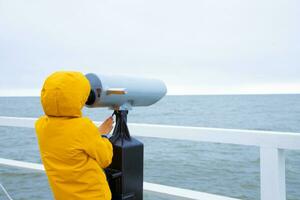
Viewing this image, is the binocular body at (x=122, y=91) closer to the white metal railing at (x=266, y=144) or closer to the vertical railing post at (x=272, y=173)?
the white metal railing at (x=266, y=144)

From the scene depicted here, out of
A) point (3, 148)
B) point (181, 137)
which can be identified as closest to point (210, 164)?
point (3, 148)

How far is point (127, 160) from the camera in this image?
147 cm

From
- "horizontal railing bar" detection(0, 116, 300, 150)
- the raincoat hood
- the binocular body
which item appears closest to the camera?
the raincoat hood

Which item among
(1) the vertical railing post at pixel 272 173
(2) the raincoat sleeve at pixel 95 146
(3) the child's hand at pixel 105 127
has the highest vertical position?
(3) the child's hand at pixel 105 127

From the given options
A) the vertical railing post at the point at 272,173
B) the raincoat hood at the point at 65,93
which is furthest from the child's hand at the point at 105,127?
the vertical railing post at the point at 272,173

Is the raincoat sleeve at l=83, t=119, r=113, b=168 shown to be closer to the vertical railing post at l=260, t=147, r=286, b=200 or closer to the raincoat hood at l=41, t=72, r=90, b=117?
the raincoat hood at l=41, t=72, r=90, b=117

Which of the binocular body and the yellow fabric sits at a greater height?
the binocular body

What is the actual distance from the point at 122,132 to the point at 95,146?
0.22m

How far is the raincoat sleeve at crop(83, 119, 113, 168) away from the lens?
1.31m

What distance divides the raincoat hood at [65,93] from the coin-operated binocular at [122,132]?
9 cm

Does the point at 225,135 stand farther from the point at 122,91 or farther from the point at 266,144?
the point at 122,91

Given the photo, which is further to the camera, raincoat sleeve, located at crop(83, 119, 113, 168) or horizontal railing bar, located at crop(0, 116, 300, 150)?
horizontal railing bar, located at crop(0, 116, 300, 150)

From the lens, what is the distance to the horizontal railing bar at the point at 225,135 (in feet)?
5.51

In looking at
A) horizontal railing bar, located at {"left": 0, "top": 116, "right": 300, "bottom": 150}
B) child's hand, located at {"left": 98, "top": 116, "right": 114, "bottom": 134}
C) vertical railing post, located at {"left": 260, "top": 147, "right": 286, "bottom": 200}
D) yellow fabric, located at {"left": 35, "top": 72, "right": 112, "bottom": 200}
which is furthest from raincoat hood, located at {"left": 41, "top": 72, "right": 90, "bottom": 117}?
vertical railing post, located at {"left": 260, "top": 147, "right": 286, "bottom": 200}
